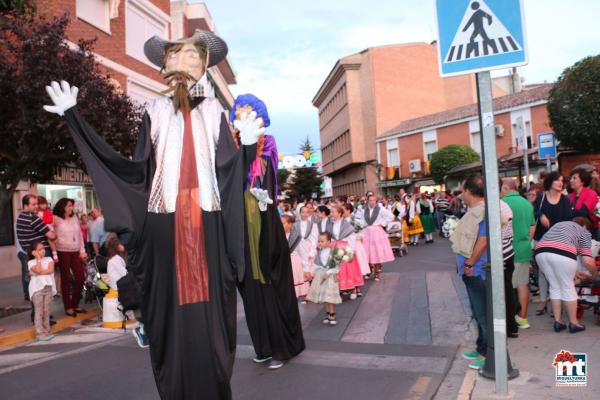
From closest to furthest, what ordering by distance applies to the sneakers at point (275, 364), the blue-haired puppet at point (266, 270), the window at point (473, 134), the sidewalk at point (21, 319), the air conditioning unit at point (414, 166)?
1. the blue-haired puppet at point (266, 270)
2. the sneakers at point (275, 364)
3. the sidewalk at point (21, 319)
4. the window at point (473, 134)
5. the air conditioning unit at point (414, 166)

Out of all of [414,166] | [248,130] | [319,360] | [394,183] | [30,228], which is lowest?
[319,360]

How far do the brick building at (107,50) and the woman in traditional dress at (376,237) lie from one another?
540 cm

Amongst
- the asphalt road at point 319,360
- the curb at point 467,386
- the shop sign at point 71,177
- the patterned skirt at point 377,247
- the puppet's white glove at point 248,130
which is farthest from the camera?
the shop sign at point 71,177

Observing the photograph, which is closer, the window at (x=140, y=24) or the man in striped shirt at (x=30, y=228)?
the man in striped shirt at (x=30, y=228)

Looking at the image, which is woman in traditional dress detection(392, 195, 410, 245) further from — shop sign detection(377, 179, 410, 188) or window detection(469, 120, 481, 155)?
shop sign detection(377, 179, 410, 188)

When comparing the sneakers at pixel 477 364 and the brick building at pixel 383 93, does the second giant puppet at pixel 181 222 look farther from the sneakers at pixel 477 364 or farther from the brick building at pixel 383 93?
the brick building at pixel 383 93

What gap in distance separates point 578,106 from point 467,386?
17.8 m

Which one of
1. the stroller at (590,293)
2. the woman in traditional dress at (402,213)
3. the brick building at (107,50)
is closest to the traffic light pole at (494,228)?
the stroller at (590,293)

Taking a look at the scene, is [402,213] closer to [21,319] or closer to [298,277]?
[298,277]

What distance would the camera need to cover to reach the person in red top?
647cm

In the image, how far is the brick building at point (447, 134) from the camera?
2972 cm

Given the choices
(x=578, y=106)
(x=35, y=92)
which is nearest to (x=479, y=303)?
(x=35, y=92)

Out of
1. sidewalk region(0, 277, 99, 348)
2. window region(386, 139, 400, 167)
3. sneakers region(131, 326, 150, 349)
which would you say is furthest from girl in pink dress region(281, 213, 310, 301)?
window region(386, 139, 400, 167)

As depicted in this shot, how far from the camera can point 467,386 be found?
13.6 feet
